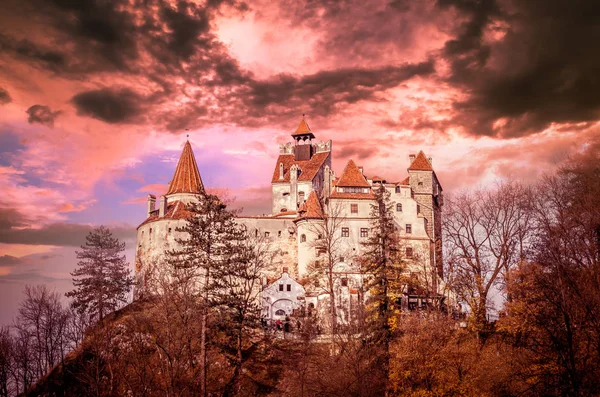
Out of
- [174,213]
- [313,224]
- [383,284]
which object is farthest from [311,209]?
[383,284]

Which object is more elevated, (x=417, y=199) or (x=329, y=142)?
(x=329, y=142)

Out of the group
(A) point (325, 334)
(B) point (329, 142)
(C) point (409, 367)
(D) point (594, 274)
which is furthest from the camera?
(B) point (329, 142)

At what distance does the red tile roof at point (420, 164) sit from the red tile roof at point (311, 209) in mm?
11353

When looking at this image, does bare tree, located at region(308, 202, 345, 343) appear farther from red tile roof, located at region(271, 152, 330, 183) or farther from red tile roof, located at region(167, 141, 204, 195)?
red tile roof, located at region(167, 141, 204, 195)

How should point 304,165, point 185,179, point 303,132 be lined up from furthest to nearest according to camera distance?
1. point 303,132
2. point 304,165
3. point 185,179

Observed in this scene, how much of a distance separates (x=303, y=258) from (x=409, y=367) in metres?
25.2

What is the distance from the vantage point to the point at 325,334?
5041cm

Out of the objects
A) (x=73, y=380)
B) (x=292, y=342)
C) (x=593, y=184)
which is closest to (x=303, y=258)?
(x=292, y=342)

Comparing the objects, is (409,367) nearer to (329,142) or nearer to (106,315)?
(106,315)

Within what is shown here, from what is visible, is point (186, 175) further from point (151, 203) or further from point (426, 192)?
point (426, 192)

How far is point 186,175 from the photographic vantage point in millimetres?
71500

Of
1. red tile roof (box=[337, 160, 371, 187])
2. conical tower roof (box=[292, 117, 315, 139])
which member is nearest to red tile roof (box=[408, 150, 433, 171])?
red tile roof (box=[337, 160, 371, 187])

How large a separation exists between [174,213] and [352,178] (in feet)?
67.3

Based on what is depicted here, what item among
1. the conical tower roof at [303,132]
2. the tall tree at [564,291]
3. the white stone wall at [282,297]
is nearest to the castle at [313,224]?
the white stone wall at [282,297]
